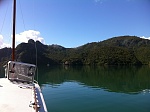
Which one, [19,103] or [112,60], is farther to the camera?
[112,60]

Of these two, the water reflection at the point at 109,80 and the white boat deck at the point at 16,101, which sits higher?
the white boat deck at the point at 16,101

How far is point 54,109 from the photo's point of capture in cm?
1759

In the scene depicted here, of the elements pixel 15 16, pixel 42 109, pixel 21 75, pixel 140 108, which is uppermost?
pixel 15 16

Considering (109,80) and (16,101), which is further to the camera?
(109,80)

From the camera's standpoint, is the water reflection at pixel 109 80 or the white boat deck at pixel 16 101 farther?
the water reflection at pixel 109 80

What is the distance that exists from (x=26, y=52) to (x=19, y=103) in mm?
161819

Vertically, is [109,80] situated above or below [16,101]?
below

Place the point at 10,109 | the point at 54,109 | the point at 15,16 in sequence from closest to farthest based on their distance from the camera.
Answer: the point at 10,109
the point at 15,16
the point at 54,109

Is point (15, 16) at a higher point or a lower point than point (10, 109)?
higher

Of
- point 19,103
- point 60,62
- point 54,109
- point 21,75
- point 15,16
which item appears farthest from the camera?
point 60,62

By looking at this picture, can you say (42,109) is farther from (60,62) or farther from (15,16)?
(60,62)

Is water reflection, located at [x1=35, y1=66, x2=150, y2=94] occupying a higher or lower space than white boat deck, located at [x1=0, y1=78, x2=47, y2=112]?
lower

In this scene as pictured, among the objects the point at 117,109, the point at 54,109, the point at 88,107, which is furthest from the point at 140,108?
the point at 54,109

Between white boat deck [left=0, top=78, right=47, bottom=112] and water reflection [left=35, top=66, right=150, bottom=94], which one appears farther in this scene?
water reflection [left=35, top=66, right=150, bottom=94]
